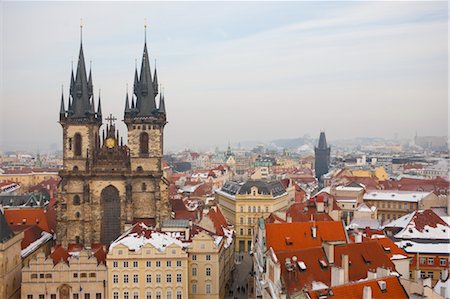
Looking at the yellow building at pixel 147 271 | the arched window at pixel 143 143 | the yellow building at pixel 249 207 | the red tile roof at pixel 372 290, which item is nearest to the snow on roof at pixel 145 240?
the yellow building at pixel 147 271

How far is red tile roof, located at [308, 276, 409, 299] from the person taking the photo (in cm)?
3409

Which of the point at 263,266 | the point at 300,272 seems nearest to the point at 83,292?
the point at 263,266

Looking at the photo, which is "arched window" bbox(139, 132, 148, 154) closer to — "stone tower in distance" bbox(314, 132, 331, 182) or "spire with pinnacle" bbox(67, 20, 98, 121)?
"spire with pinnacle" bbox(67, 20, 98, 121)

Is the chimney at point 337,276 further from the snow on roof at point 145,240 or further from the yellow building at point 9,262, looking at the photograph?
the yellow building at point 9,262

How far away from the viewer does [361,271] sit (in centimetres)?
4344

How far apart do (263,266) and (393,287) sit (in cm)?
1362

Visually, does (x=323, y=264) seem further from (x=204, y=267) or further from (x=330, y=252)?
(x=204, y=267)

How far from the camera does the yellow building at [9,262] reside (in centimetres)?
5337

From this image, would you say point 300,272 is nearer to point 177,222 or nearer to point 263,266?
point 263,266

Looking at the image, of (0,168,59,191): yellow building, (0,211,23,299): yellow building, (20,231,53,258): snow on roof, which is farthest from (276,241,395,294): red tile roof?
(0,168,59,191): yellow building

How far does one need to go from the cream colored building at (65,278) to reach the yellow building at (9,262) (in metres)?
1.65

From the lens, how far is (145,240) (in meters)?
55.7

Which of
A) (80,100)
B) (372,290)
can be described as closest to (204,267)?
(372,290)

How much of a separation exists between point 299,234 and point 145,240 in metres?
16.0
